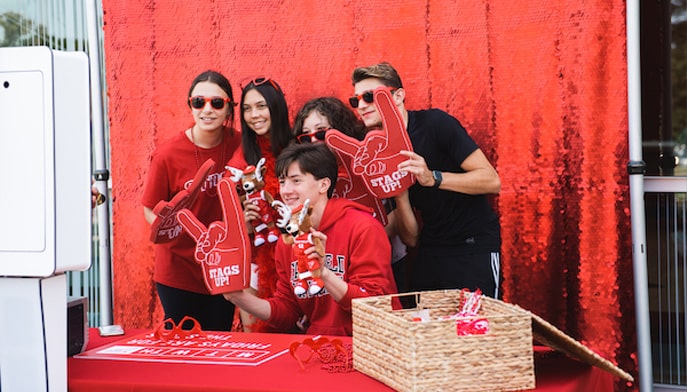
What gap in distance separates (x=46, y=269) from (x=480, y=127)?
6.88 ft

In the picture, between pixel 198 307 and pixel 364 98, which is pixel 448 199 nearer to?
pixel 364 98

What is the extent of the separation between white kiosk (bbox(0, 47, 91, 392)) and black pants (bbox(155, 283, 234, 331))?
68.7 inches

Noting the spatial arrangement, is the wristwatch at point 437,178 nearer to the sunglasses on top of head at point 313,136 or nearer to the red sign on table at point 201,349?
the sunglasses on top of head at point 313,136

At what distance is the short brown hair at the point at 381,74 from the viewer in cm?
291

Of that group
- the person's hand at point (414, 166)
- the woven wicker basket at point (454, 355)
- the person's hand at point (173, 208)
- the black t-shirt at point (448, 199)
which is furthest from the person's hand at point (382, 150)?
the woven wicker basket at point (454, 355)

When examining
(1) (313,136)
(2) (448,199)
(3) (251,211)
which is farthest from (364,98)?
(3) (251,211)

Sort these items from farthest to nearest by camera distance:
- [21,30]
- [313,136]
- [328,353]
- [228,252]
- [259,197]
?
[21,30] → [313,136] → [259,197] → [228,252] → [328,353]

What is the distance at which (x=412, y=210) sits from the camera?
3.08 metres

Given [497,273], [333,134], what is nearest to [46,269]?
[333,134]

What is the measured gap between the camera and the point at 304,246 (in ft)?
6.30

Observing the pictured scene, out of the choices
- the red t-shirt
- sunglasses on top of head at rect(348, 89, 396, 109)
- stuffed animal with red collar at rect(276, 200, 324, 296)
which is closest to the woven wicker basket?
stuffed animal with red collar at rect(276, 200, 324, 296)

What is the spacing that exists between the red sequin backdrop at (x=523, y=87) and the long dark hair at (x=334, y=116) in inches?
9.1

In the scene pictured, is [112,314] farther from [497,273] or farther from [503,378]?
[503,378]

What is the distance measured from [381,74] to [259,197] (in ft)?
2.38
